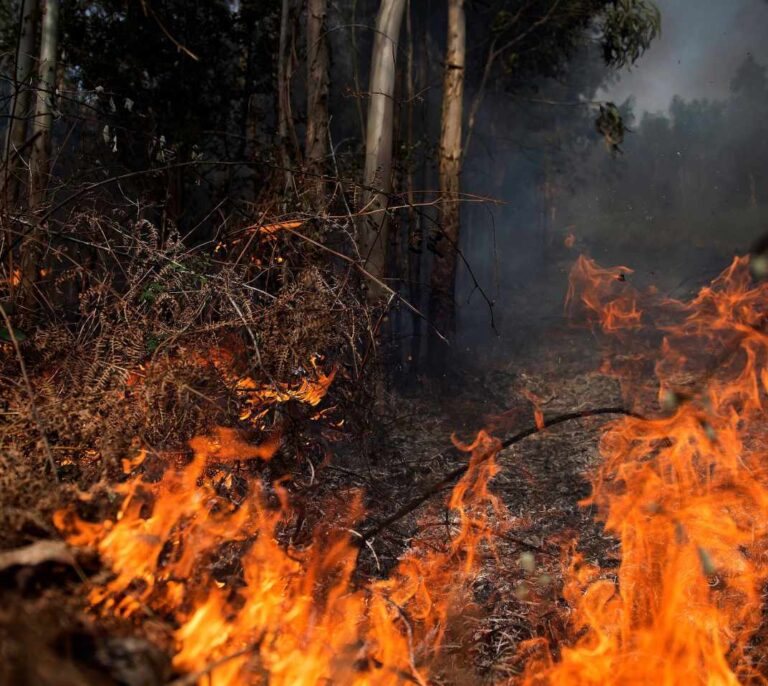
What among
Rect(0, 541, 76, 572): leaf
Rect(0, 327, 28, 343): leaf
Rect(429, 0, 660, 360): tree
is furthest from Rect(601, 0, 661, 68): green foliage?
Rect(0, 541, 76, 572): leaf

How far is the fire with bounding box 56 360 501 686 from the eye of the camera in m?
2.20

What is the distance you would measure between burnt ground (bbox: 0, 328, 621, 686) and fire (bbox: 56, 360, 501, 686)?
144 mm

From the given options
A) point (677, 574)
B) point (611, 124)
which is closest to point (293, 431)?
point (677, 574)

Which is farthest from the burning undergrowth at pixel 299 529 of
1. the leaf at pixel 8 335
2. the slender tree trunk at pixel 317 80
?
the slender tree trunk at pixel 317 80

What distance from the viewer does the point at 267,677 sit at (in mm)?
2275

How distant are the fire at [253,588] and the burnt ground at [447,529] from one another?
144 millimetres

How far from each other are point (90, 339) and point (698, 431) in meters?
4.40

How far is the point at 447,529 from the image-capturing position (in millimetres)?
4156

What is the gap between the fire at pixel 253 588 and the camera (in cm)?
220

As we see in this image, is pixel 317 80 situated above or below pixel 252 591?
above

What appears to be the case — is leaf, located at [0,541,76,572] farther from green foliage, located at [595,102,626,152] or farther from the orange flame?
green foliage, located at [595,102,626,152]

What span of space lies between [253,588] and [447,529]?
1878 mm

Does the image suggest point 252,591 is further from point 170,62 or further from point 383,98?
point 170,62

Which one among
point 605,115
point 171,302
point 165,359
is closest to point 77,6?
point 171,302
